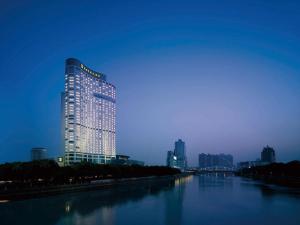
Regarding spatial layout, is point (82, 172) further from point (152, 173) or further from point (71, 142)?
point (71, 142)

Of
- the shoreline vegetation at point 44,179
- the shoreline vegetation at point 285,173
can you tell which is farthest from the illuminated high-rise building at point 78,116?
the shoreline vegetation at point 285,173

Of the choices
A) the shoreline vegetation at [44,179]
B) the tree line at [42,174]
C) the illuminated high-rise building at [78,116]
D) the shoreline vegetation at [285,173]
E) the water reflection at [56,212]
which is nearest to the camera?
the water reflection at [56,212]

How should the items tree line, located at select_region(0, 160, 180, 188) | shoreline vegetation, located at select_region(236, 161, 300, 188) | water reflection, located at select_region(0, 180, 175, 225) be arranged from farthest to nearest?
shoreline vegetation, located at select_region(236, 161, 300, 188)
tree line, located at select_region(0, 160, 180, 188)
water reflection, located at select_region(0, 180, 175, 225)

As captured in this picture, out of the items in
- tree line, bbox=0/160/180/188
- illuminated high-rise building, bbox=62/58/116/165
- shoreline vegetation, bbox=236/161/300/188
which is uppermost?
illuminated high-rise building, bbox=62/58/116/165

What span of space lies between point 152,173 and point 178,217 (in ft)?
384

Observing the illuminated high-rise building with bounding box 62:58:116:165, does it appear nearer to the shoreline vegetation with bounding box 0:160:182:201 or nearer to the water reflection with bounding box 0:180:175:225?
the shoreline vegetation with bounding box 0:160:182:201

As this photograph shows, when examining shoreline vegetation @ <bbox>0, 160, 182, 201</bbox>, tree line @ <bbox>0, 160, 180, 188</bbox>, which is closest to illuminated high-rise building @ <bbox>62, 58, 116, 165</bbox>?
shoreline vegetation @ <bbox>0, 160, 182, 201</bbox>

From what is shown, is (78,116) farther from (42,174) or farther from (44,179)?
(42,174)

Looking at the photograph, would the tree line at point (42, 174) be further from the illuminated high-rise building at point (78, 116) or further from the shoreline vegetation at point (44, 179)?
the illuminated high-rise building at point (78, 116)

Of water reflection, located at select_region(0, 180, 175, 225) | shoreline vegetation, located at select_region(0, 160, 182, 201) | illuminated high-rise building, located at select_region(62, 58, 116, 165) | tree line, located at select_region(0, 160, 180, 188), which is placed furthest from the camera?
illuminated high-rise building, located at select_region(62, 58, 116, 165)

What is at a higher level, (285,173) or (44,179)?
(44,179)

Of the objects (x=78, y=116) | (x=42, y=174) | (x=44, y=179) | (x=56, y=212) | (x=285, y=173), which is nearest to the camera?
(x=56, y=212)

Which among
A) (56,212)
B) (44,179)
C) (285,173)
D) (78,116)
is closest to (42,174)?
(44,179)

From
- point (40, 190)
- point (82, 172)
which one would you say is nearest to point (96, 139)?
point (82, 172)
